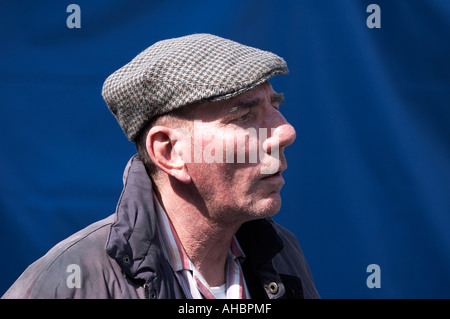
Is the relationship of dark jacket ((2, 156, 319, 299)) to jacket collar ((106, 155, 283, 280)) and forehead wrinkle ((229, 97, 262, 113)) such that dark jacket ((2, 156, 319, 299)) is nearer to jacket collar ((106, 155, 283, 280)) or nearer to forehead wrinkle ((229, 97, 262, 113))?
jacket collar ((106, 155, 283, 280))

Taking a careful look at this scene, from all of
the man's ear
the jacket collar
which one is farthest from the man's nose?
the jacket collar

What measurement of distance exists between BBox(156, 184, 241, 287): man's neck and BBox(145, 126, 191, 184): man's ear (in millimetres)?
82

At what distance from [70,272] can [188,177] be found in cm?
44

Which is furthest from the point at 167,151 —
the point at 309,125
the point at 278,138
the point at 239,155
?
the point at 309,125

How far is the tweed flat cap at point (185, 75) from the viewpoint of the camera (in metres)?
1.71

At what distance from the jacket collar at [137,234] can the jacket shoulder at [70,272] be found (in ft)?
0.19

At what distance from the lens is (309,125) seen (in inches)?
103

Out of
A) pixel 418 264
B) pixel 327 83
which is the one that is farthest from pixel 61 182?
pixel 418 264

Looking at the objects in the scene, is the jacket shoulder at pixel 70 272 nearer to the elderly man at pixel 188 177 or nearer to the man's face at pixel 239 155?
the elderly man at pixel 188 177

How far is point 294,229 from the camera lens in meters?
2.64

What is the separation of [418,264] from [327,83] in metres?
0.88

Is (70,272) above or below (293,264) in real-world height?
above

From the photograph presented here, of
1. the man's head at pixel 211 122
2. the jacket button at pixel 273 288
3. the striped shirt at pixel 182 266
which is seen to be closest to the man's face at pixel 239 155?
the man's head at pixel 211 122

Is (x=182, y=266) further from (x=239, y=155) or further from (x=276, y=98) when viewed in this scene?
(x=276, y=98)
